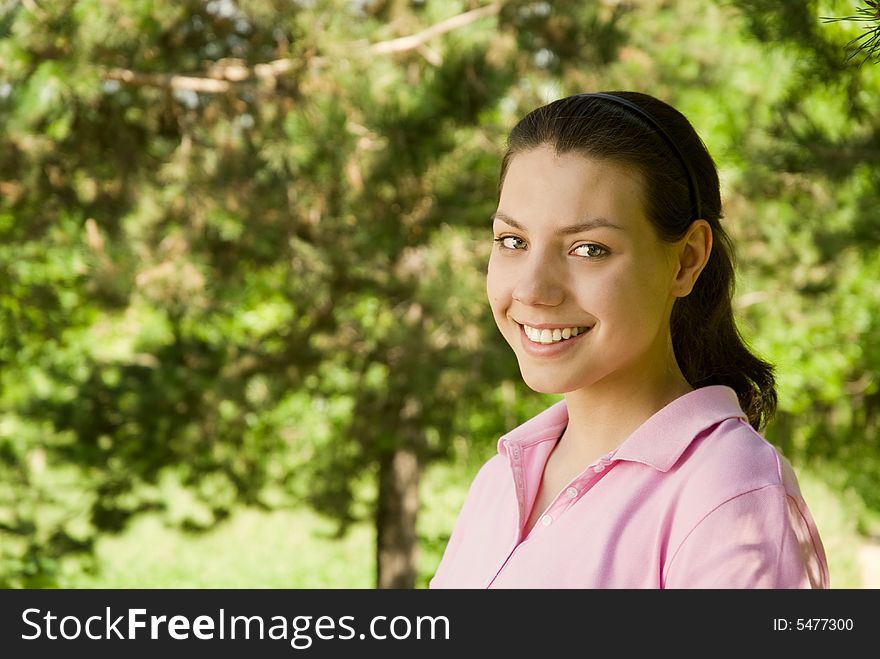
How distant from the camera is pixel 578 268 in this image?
4.17 ft

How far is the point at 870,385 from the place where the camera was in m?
8.34

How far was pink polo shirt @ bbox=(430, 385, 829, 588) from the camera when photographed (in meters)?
1.09

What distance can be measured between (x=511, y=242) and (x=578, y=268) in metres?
0.11

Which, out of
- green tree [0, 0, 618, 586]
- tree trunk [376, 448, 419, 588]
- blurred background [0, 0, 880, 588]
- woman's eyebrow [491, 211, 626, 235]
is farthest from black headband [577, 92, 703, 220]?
tree trunk [376, 448, 419, 588]

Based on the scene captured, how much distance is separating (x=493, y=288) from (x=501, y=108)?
4464mm

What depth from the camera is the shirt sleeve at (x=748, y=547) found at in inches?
42.4

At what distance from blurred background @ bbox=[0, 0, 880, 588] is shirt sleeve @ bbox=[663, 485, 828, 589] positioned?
277cm

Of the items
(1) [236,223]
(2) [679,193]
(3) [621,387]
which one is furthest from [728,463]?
(1) [236,223]

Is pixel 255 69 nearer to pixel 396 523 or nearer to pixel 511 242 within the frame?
pixel 396 523

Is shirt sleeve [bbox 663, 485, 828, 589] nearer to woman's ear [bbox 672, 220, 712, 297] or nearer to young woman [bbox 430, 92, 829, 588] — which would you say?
young woman [bbox 430, 92, 829, 588]

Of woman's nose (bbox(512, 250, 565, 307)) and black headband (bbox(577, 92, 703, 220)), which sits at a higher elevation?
black headband (bbox(577, 92, 703, 220))

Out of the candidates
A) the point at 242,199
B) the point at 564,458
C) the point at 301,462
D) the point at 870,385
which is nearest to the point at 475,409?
the point at 301,462

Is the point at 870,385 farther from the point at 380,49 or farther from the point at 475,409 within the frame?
the point at 380,49
